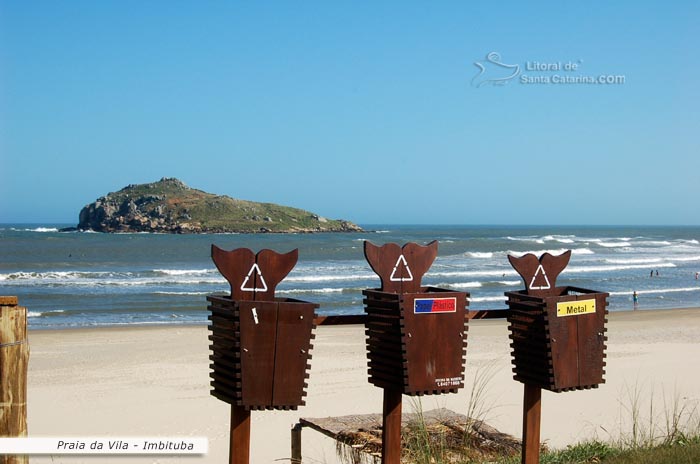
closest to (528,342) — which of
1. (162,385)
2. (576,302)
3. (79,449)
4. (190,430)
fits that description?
(576,302)

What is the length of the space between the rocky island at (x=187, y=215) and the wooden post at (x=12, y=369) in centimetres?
11456

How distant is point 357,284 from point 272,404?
2983 cm

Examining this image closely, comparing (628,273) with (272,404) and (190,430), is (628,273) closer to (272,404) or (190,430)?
(190,430)

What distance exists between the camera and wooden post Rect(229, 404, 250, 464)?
3.81 metres

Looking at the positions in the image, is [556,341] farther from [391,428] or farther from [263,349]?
[263,349]

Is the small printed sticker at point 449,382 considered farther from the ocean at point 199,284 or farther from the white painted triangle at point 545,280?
the ocean at point 199,284

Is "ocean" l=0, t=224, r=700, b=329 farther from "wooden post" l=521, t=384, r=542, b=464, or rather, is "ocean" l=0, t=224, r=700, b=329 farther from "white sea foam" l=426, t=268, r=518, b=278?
"wooden post" l=521, t=384, r=542, b=464

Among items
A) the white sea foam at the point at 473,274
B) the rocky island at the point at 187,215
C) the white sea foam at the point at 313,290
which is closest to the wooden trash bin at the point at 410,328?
the white sea foam at the point at 313,290

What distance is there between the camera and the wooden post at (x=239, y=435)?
3.81 metres

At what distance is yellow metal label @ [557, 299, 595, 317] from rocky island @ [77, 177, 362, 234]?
114 metres

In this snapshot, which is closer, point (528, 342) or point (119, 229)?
point (528, 342)

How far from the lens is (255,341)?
359cm

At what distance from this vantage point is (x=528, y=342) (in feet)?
14.2

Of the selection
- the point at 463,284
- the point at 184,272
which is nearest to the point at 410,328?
the point at 463,284
